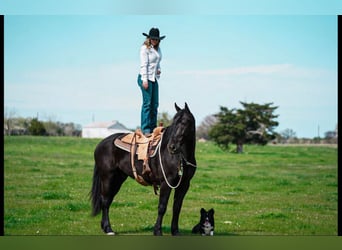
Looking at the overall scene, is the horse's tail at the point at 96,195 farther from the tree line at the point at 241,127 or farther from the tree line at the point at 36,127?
the tree line at the point at 241,127

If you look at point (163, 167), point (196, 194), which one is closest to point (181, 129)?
point (163, 167)

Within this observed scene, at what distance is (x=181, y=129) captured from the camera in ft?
25.5

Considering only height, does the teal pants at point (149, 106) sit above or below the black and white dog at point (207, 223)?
above

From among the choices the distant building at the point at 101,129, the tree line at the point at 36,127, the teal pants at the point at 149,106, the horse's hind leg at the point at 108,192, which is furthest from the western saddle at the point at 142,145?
the tree line at the point at 36,127

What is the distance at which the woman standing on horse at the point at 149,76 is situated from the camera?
8.92 meters

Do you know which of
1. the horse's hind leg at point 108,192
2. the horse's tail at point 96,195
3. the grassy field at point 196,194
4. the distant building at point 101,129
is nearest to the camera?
the horse's hind leg at point 108,192

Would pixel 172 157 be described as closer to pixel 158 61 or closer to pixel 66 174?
pixel 158 61

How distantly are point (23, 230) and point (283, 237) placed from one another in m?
4.39

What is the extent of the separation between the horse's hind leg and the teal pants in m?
0.91

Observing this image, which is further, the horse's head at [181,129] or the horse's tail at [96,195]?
the horse's tail at [96,195]

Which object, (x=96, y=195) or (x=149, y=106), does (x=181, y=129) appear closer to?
(x=149, y=106)

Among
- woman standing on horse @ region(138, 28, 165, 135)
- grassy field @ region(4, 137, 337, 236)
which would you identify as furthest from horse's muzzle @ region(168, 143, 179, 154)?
grassy field @ region(4, 137, 337, 236)

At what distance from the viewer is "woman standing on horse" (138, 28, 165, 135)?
8922mm

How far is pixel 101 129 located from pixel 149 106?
34.3 feet
